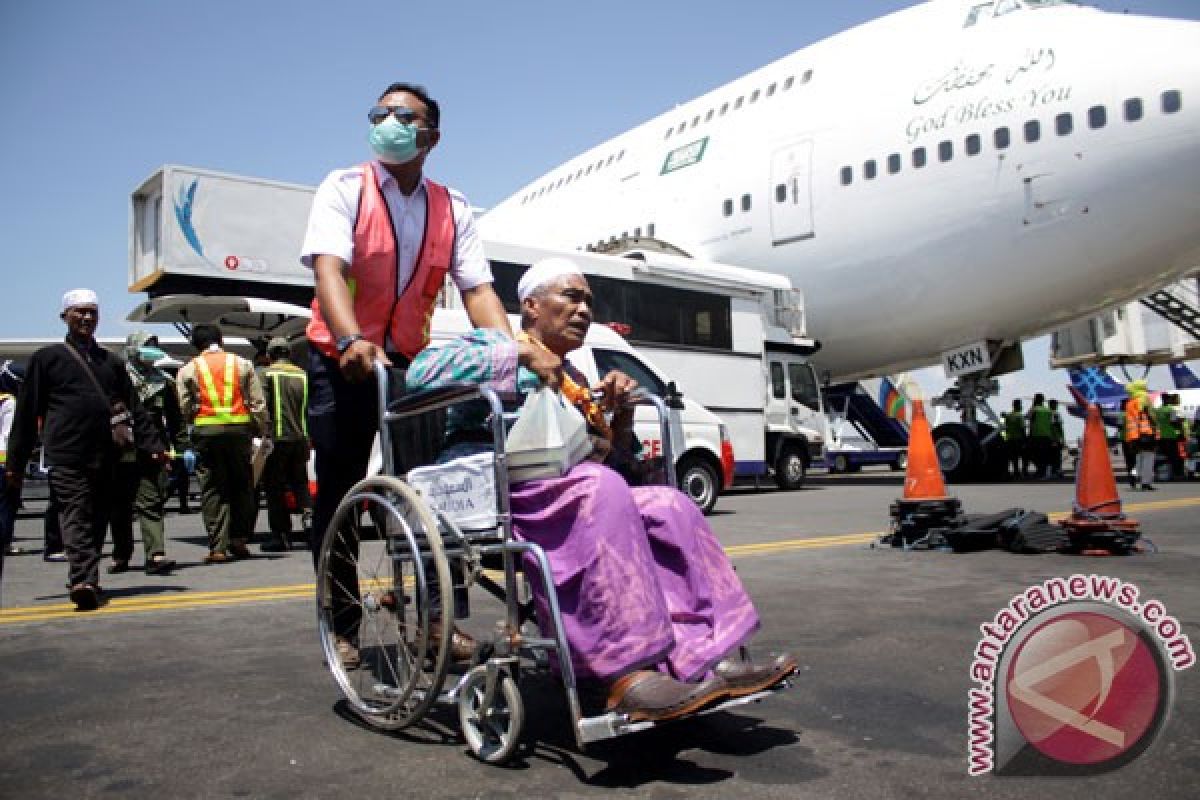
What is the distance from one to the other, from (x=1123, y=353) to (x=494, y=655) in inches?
→ 1551

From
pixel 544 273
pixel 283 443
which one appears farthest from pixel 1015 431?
pixel 544 273

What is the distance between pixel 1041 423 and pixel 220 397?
1622 centimetres

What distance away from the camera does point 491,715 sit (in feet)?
7.63

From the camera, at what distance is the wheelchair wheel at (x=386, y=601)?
2.38 metres

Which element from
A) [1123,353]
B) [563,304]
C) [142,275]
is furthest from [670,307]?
[1123,353]

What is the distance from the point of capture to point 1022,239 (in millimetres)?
12914

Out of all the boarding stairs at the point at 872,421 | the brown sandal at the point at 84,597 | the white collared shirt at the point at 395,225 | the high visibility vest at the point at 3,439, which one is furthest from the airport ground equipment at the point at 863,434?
the white collared shirt at the point at 395,225

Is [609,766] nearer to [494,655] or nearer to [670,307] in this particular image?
[494,655]

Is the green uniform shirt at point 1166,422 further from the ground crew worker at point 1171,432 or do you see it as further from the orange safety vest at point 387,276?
the orange safety vest at point 387,276

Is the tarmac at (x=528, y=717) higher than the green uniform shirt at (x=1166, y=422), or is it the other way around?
the green uniform shirt at (x=1166, y=422)

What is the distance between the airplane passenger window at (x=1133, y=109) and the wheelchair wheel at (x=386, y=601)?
12.1m

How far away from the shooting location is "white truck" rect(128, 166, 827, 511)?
1236 centimetres

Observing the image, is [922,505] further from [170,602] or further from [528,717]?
[170,602]

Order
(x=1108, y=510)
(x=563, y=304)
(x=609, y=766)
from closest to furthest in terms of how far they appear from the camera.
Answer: (x=609, y=766) → (x=563, y=304) → (x=1108, y=510)
